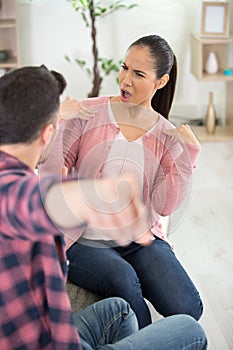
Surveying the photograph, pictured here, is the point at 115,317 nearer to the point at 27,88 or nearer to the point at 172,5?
the point at 27,88

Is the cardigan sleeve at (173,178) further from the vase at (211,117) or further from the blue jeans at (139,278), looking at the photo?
the vase at (211,117)

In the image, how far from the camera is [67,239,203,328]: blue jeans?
1.79m

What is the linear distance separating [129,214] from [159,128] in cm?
90

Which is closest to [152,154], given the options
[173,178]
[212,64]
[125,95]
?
[173,178]

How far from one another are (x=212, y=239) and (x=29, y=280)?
1.75 meters

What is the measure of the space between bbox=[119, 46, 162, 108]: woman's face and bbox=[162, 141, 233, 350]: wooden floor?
37 cm

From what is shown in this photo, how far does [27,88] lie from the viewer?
3.54ft

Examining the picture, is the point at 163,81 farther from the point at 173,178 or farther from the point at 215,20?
the point at 215,20

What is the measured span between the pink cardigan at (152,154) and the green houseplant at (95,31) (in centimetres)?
185

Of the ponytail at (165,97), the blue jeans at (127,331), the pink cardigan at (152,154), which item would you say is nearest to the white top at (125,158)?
the pink cardigan at (152,154)

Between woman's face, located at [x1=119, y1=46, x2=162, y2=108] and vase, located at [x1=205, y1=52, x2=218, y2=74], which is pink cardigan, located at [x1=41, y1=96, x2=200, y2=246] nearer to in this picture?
woman's face, located at [x1=119, y1=46, x2=162, y2=108]

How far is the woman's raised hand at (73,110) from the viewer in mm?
1884

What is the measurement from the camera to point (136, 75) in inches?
78.1

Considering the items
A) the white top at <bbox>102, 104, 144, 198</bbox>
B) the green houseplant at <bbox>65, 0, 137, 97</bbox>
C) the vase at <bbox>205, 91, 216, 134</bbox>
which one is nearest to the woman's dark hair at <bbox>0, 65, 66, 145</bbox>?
the white top at <bbox>102, 104, 144, 198</bbox>
